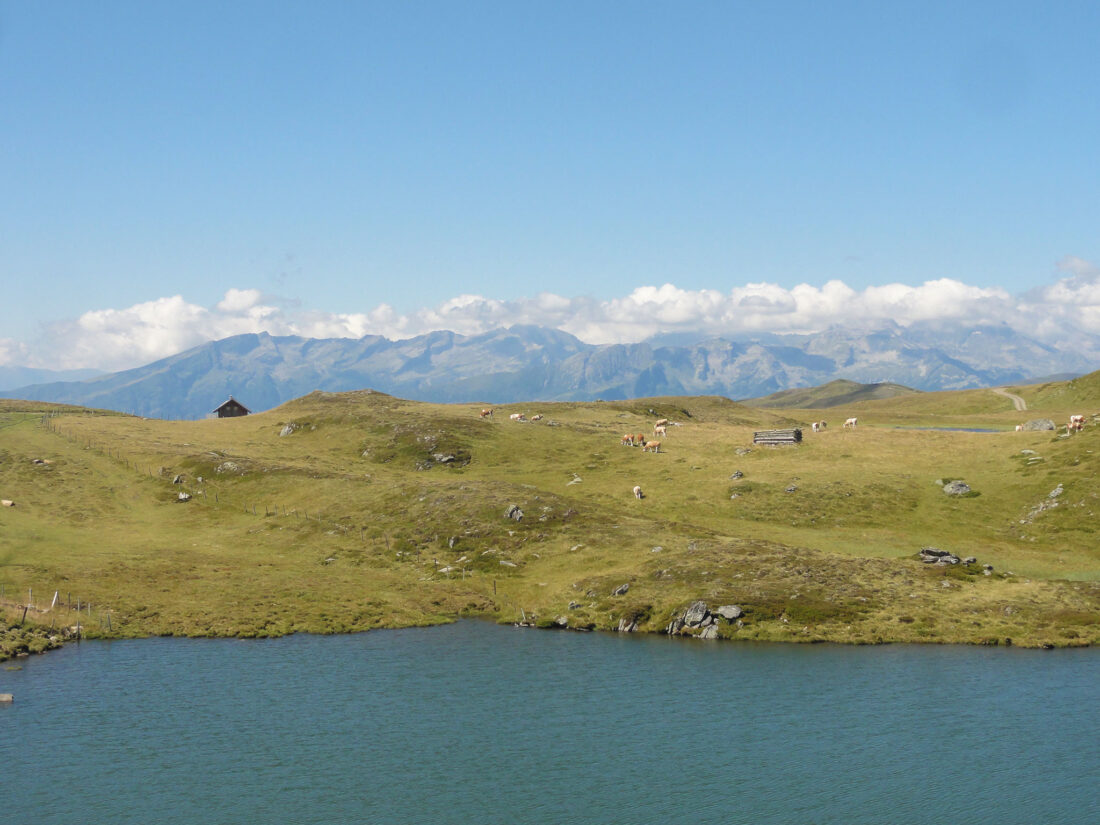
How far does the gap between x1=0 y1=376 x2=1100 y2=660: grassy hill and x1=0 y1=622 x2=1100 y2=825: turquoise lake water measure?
7.09m

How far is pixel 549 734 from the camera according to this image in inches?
2132

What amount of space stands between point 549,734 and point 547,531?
1847 inches

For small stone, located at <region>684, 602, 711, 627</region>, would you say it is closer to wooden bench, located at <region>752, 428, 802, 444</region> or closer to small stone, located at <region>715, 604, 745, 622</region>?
small stone, located at <region>715, 604, 745, 622</region>

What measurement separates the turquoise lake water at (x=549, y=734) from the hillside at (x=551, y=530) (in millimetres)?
6609

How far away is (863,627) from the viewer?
240 feet

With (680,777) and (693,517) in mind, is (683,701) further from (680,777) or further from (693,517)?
(693,517)

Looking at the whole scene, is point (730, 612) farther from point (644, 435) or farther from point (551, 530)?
point (644, 435)

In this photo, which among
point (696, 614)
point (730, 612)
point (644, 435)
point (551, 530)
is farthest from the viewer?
point (644, 435)

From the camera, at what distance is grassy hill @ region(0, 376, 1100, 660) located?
255 feet

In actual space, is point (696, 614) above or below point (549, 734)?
above

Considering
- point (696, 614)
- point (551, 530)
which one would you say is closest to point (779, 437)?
point (551, 530)

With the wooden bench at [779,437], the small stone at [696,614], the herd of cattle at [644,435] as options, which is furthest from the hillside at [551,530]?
the wooden bench at [779,437]

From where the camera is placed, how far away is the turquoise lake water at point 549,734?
144 feet

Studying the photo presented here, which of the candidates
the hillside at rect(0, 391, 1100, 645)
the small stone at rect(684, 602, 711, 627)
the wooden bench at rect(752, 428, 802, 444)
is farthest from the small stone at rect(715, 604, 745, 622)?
the wooden bench at rect(752, 428, 802, 444)
